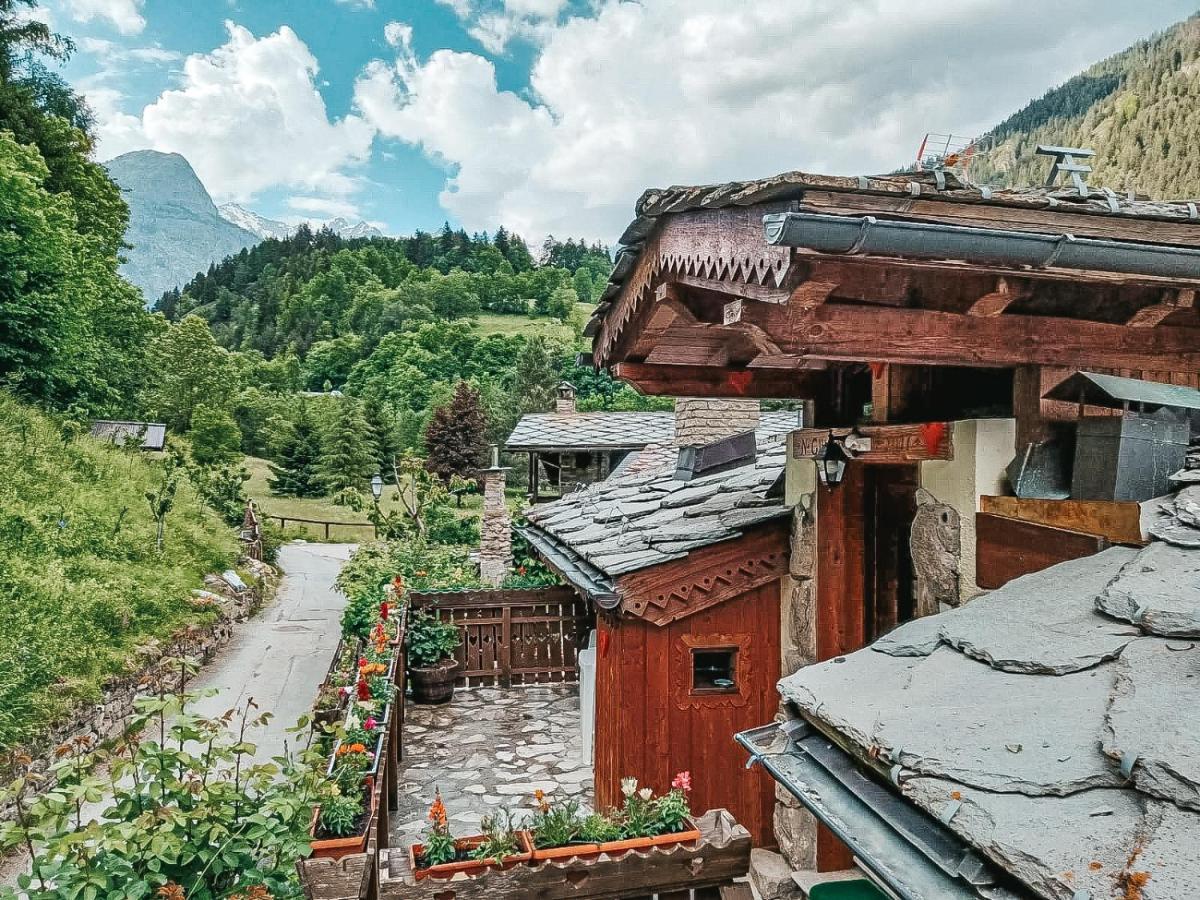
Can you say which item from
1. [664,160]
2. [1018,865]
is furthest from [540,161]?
[1018,865]

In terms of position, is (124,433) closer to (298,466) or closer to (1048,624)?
(298,466)

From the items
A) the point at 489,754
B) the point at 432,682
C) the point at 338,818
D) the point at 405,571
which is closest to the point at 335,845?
the point at 338,818

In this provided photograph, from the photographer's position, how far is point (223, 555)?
1677 cm

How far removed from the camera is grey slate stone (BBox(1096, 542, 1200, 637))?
1880 millimetres

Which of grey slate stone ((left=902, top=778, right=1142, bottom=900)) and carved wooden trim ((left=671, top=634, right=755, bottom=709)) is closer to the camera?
grey slate stone ((left=902, top=778, right=1142, bottom=900))

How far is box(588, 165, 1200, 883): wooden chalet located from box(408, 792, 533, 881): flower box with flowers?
1.69 metres

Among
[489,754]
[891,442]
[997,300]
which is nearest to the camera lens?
[997,300]

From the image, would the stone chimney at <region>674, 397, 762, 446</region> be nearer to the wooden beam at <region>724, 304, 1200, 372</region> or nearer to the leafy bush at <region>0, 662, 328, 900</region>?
the wooden beam at <region>724, 304, 1200, 372</region>

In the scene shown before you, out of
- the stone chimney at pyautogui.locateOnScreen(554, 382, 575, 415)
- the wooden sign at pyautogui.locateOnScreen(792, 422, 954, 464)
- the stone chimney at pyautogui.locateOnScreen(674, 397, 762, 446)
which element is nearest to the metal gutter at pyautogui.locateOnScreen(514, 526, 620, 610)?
the wooden sign at pyautogui.locateOnScreen(792, 422, 954, 464)

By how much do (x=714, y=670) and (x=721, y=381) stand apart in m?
2.07

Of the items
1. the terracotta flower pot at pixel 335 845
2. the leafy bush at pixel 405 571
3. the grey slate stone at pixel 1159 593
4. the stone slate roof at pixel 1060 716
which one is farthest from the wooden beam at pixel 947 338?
the leafy bush at pixel 405 571

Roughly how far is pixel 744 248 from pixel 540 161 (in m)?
82.0

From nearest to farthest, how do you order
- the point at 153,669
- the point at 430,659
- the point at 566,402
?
the point at 430,659 < the point at 153,669 < the point at 566,402

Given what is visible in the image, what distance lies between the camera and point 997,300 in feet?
9.98
